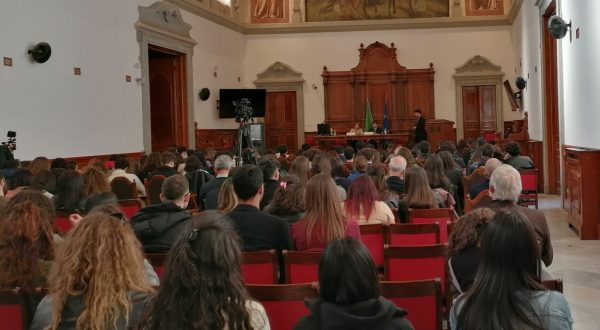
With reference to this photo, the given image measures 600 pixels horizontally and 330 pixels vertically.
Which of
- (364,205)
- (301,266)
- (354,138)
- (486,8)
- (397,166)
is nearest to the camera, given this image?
(301,266)

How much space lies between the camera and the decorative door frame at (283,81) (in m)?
21.8

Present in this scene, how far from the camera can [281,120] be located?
22.0 meters

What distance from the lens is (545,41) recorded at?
1310 cm

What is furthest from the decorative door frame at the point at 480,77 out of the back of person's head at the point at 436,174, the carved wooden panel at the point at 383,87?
the back of person's head at the point at 436,174

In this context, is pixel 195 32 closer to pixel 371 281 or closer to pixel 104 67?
pixel 104 67

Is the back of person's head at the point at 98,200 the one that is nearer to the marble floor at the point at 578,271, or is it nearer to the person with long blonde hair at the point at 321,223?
the person with long blonde hair at the point at 321,223

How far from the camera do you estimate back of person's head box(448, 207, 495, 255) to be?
10.2 feet

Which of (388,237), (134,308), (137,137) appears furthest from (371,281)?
(137,137)

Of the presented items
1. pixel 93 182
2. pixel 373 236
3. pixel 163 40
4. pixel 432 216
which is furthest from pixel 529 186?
pixel 163 40

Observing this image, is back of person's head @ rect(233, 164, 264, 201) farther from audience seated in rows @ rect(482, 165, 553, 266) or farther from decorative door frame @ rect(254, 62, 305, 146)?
decorative door frame @ rect(254, 62, 305, 146)

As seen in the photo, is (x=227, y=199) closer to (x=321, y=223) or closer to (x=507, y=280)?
(x=321, y=223)

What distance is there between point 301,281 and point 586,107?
6747mm

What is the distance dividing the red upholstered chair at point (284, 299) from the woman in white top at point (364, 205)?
81.4 inches

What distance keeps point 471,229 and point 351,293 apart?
3.89 feet
